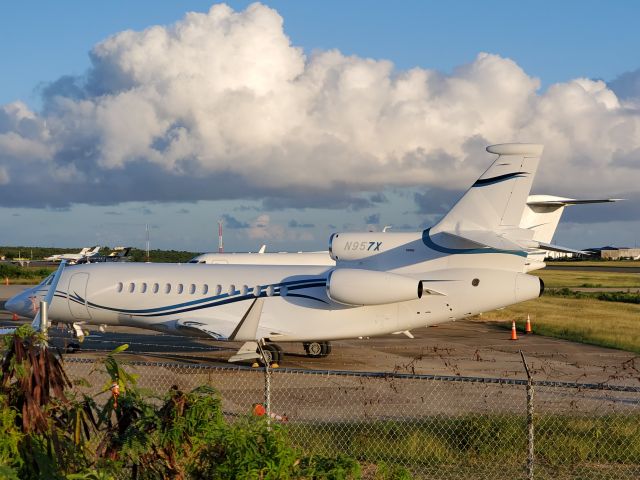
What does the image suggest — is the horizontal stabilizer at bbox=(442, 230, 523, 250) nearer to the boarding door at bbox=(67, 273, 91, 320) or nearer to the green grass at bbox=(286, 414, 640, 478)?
the green grass at bbox=(286, 414, 640, 478)

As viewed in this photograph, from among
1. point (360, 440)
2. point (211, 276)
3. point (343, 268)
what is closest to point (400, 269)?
point (343, 268)

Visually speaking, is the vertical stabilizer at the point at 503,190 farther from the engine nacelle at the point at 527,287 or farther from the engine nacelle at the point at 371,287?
the engine nacelle at the point at 371,287

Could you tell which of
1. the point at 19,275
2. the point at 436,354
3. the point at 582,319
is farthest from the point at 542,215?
the point at 19,275

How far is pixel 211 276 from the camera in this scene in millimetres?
21453

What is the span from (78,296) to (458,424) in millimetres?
13572

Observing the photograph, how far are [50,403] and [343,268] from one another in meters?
14.5

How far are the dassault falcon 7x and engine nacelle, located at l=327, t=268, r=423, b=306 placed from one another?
0.08 feet

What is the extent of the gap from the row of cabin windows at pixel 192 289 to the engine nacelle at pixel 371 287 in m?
2.00

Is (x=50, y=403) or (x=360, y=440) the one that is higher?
(x=50, y=403)

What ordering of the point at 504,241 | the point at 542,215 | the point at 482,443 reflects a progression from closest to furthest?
1. the point at 482,443
2. the point at 504,241
3. the point at 542,215

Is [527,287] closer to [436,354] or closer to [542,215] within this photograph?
[436,354]

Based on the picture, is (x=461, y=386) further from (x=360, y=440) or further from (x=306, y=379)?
(x=360, y=440)

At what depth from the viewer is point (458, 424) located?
38.9 feet

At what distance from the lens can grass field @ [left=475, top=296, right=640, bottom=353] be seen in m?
25.9
